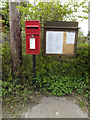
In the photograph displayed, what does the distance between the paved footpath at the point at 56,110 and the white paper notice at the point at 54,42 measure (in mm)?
1389

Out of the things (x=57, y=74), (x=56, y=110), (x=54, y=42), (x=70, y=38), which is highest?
(x=70, y=38)

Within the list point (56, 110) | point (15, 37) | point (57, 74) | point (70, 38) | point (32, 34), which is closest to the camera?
point (32, 34)

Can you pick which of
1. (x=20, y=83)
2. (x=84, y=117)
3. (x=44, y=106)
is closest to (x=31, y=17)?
(x=20, y=83)

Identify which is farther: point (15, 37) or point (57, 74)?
point (57, 74)

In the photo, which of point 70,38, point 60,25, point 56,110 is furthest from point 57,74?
point 60,25

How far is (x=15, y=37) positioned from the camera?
271 centimetres

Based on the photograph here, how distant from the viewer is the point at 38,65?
2967 mm

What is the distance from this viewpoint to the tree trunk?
2.58 m

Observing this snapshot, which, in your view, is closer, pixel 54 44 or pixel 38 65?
pixel 54 44

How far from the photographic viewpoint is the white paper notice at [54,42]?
254 cm

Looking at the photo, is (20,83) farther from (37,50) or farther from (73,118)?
(73,118)

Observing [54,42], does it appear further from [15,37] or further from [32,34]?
[15,37]

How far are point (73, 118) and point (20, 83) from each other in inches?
66.4

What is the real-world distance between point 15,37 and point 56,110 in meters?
2.25
